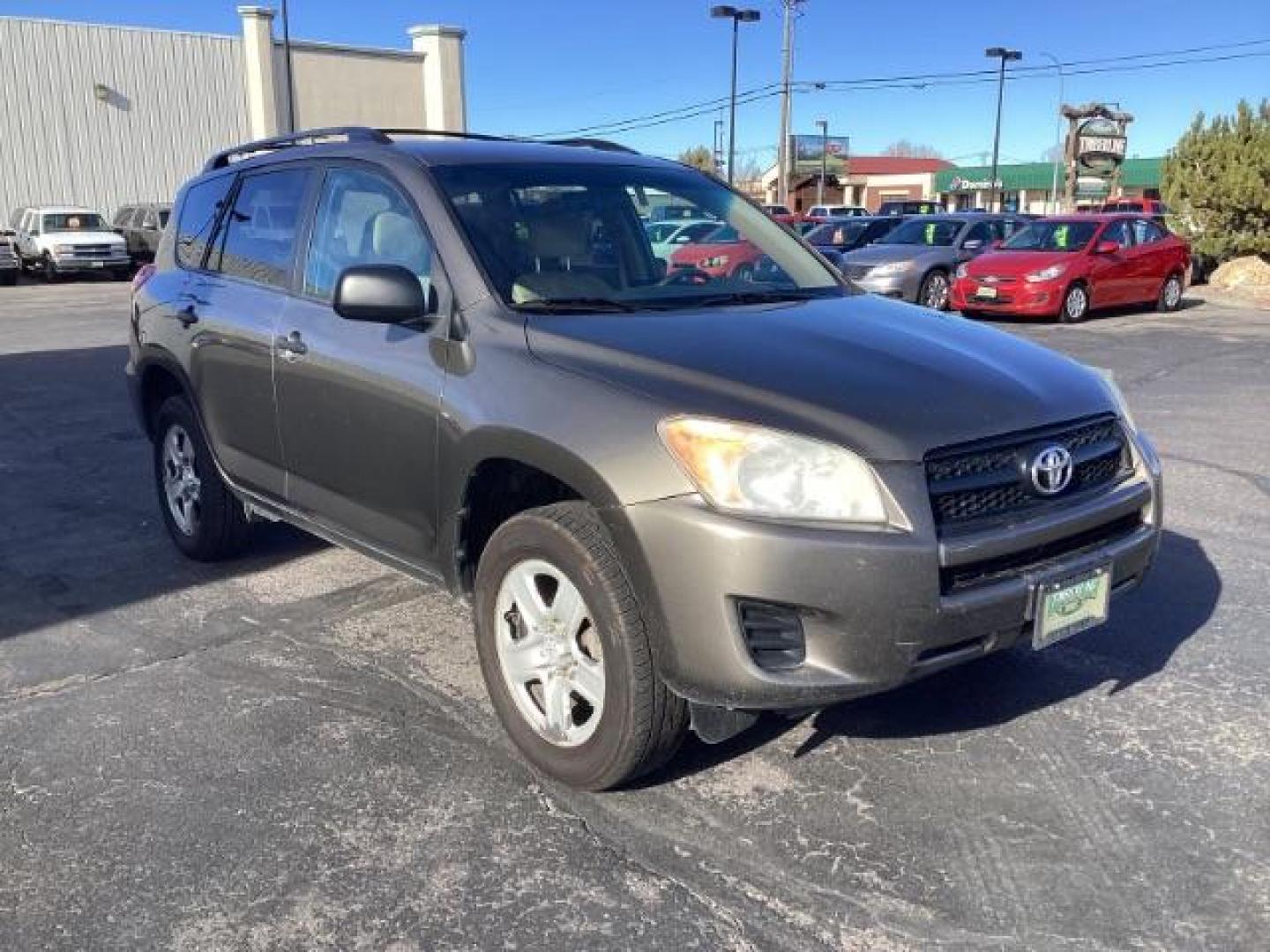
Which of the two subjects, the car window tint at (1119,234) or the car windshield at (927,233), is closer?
the car window tint at (1119,234)

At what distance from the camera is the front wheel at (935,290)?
57.2ft

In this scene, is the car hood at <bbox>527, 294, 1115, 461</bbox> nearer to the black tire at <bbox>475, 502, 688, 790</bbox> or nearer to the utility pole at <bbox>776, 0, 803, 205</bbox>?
the black tire at <bbox>475, 502, 688, 790</bbox>

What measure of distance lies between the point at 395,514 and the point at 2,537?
10.8 ft

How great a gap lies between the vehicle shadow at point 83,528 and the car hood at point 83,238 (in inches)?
820

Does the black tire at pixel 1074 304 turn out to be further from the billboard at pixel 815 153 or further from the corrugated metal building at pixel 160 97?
the billboard at pixel 815 153

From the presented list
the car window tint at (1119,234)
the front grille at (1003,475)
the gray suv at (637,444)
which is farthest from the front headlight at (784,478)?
the car window tint at (1119,234)

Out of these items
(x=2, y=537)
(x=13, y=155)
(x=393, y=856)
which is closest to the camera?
(x=393, y=856)

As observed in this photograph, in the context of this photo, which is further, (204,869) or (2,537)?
(2,537)

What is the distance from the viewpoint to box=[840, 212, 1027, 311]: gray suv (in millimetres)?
17031

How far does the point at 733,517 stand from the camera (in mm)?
2754

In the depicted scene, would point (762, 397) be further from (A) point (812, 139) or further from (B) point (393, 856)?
(A) point (812, 139)

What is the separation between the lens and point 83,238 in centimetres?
2878

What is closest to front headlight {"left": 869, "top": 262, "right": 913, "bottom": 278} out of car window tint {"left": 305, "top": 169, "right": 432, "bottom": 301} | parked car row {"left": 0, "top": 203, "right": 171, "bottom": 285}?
car window tint {"left": 305, "top": 169, "right": 432, "bottom": 301}

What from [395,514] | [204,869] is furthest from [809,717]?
[204,869]
